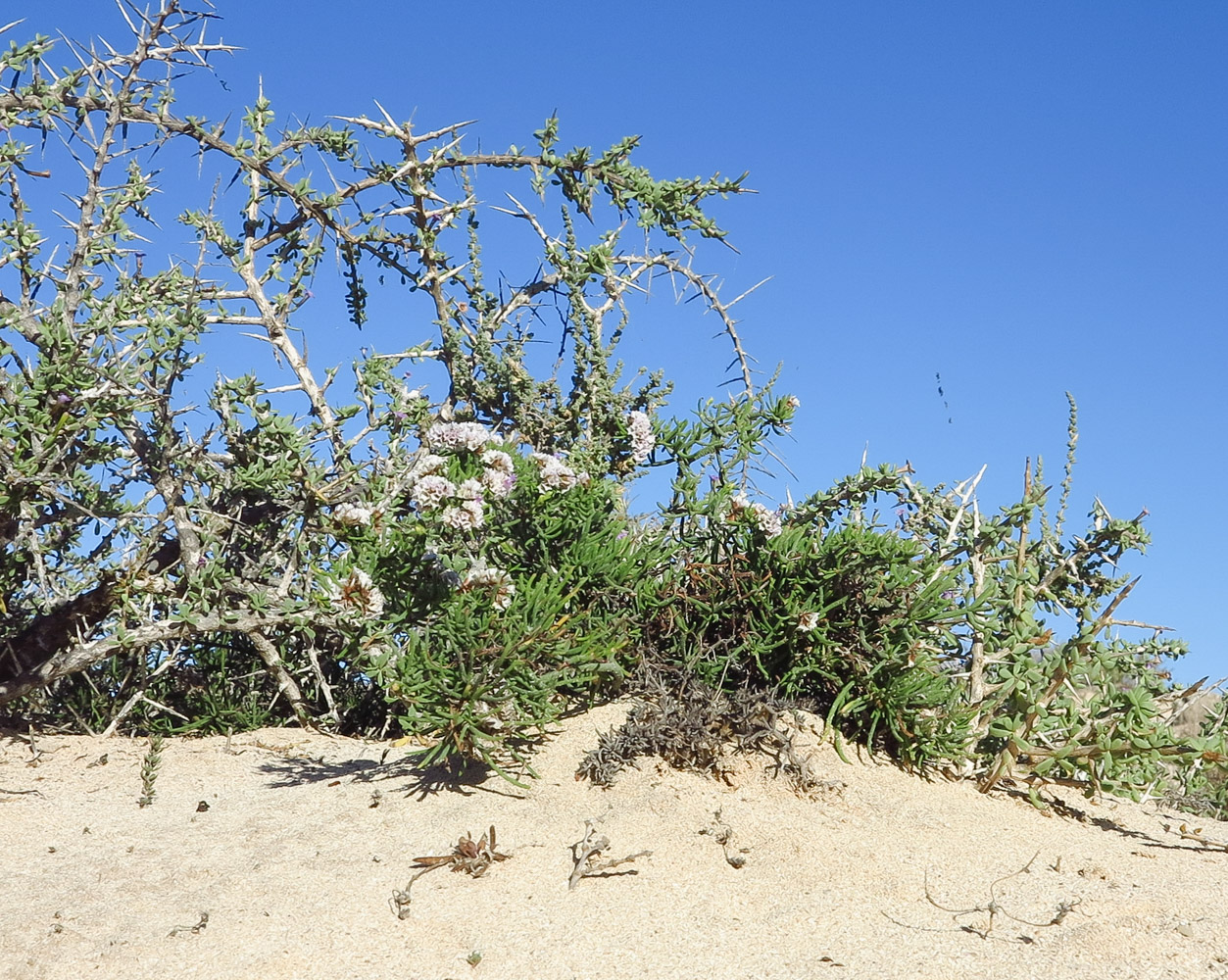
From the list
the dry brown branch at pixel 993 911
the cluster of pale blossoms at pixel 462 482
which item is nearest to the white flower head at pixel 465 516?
the cluster of pale blossoms at pixel 462 482

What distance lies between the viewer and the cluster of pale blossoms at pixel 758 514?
4660 mm

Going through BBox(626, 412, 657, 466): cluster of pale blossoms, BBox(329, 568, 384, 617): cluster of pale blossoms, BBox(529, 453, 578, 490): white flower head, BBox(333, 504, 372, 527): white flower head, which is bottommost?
BBox(329, 568, 384, 617): cluster of pale blossoms

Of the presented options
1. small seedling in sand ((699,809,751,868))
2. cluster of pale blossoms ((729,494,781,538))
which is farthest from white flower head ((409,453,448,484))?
small seedling in sand ((699,809,751,868))

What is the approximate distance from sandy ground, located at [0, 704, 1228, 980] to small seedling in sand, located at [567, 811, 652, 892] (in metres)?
0.02

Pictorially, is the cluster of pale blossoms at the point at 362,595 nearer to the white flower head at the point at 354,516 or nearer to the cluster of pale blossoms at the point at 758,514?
the white flower head at the point at 354,516

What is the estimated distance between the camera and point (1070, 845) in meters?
4.31

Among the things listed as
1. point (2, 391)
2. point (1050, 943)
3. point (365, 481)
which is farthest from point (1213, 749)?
point (2, 391)

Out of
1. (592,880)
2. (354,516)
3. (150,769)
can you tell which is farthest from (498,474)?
(150,769)

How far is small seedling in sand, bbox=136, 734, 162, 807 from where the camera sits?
4.70m

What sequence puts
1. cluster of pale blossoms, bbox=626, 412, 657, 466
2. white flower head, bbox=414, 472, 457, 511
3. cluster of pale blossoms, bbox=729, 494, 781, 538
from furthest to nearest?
cluster of pale blossoms, bbox=626, 412, 657, 466, cluster of pale blossoms, bbox=729, 494, 781, 538, white flower head, bbox=414, 472, 457, 511

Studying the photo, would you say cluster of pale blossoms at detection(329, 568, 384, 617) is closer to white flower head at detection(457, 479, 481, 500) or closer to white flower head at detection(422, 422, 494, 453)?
white flower head at detection(457, 479, 481, 500)

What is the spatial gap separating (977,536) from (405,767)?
2549 mm

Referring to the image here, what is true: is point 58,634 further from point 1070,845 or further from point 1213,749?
point 1213,749

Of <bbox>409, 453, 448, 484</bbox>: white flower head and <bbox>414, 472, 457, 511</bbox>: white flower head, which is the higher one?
<bbox>409, 453, 448, 484</bbox>: white flower head
